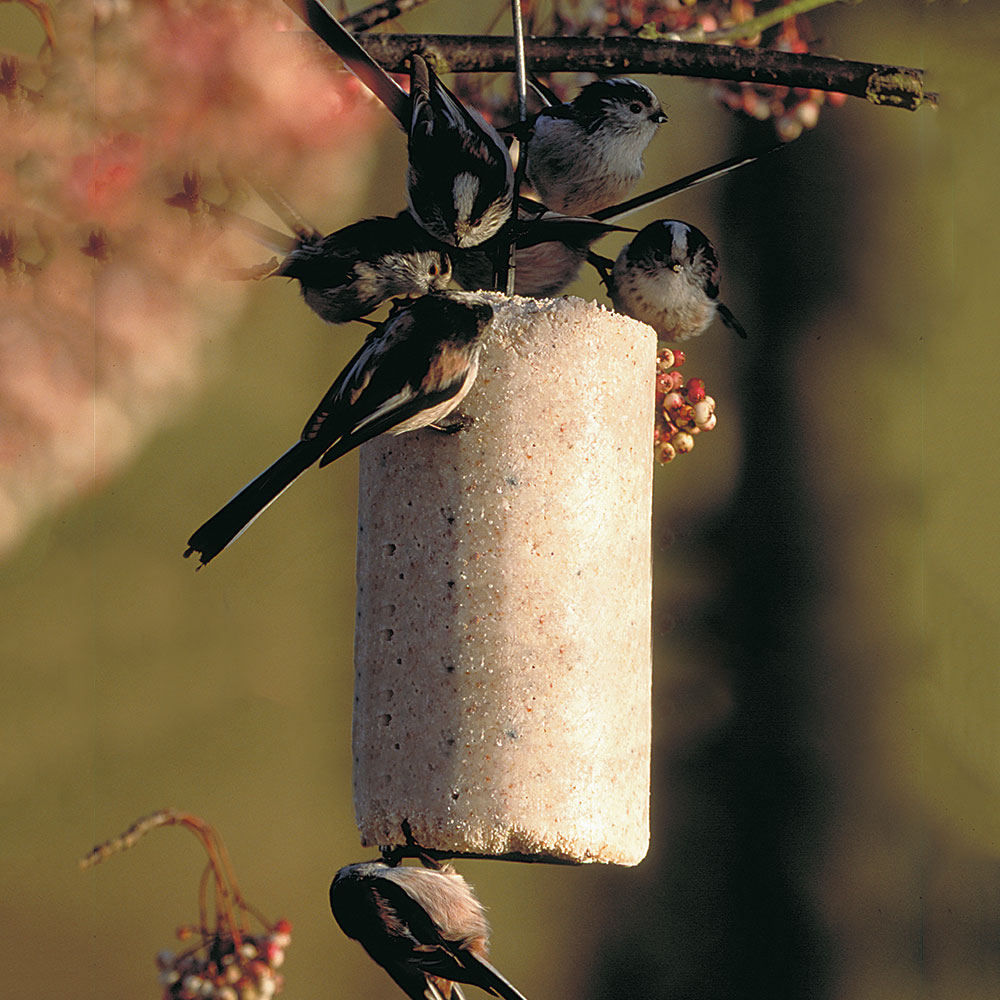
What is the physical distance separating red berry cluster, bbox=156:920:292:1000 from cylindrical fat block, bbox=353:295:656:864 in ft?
1.80

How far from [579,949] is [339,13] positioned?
1.12 m

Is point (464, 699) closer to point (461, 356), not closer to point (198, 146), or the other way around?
point (461, 356)

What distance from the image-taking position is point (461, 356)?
0.90m

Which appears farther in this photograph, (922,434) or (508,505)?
(922,434)

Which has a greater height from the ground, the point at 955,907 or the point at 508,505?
the point at 508,505

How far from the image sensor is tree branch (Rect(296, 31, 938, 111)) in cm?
125

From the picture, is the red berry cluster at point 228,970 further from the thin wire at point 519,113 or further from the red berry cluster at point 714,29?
the red berry cluster at point 714,29

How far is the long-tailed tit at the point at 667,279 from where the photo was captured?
1.11 meters

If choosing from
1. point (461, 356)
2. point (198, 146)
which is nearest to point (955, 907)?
point (461, 356)

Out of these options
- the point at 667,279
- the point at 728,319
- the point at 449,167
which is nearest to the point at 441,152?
the point at 449,167

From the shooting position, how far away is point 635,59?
49.2 inches

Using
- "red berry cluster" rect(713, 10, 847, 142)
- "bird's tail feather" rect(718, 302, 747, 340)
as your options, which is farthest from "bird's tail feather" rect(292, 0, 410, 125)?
"red berry cluster" rect(713, 10, 847, 142)

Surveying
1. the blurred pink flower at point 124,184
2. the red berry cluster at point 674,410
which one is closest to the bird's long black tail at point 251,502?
the red berry cluster at point 674,410

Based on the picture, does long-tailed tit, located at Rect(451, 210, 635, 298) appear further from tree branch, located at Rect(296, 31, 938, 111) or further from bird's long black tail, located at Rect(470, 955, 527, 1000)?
bird's long black tail, located at Rect(470, 955, 527, 1000)
